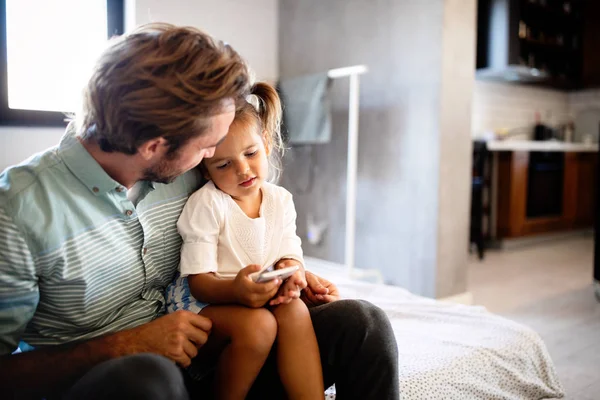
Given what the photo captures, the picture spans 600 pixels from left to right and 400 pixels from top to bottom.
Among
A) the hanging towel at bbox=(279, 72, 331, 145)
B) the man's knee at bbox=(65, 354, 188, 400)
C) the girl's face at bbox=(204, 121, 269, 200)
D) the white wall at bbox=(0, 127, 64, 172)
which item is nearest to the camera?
the man's knee at bbox=(65, 354, 188, 400)

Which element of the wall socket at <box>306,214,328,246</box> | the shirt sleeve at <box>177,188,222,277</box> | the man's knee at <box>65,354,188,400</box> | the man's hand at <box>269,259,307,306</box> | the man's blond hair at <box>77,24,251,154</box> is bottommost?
the wall socket at <box>306,214,328,246</box>

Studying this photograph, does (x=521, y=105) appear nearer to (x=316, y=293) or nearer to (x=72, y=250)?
(x=316, y=293)

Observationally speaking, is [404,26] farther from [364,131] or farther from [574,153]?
[574,153]

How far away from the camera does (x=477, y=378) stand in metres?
1.33

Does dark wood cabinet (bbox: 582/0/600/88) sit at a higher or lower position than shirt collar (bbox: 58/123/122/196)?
higher

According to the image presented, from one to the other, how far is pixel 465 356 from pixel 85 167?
3.26 ft

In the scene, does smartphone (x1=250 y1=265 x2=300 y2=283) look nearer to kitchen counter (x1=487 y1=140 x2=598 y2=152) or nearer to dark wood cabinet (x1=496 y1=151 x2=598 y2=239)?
kitchen counter (x1=487 y1=140 x2=598 y2=152)

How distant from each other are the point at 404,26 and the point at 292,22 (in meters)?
0.98

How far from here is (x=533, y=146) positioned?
4461mm

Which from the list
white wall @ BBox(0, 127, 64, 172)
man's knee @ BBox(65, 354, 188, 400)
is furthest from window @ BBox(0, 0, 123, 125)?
man's knee @ BBox(65, 354, 188, 400)

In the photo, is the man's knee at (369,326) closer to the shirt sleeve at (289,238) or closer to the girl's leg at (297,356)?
the girl's leg at (297,356)

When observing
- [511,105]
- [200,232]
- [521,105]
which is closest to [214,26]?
[200,232]

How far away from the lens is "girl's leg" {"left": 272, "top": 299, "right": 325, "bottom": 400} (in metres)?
0.99

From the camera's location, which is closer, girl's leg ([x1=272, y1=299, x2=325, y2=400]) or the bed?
girl's leg ([x1=272, y1=299, x2=325, y2=400])
